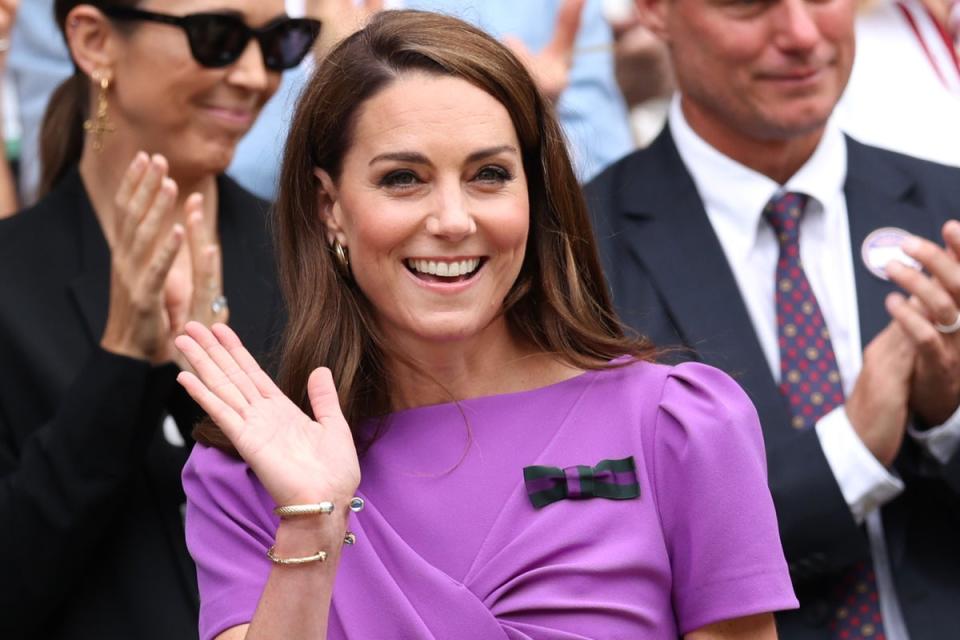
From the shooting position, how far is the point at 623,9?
5.64m

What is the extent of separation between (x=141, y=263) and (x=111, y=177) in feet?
1.65

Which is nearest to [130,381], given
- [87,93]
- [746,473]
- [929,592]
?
[87,93]

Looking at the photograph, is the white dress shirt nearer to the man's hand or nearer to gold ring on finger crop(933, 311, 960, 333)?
the man's hand

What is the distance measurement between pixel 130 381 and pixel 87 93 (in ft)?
3.14

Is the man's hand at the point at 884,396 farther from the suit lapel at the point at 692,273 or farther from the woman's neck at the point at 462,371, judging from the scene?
the woman's neck at the point at 462,371

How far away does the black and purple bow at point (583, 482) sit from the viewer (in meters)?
3.10

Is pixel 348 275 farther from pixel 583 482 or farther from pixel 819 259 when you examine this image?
pixel 819 259

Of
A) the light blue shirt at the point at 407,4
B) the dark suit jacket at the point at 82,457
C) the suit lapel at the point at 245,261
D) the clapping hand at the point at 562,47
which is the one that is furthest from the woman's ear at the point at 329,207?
the light blue shirt at the point at 407,4

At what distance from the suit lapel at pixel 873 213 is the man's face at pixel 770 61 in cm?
17

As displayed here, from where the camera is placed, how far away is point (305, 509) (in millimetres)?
2826

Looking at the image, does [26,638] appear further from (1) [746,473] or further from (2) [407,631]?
(1) [746,473]

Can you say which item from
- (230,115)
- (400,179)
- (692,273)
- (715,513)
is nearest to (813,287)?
(692,273)

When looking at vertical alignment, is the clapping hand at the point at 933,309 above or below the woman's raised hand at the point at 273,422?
below

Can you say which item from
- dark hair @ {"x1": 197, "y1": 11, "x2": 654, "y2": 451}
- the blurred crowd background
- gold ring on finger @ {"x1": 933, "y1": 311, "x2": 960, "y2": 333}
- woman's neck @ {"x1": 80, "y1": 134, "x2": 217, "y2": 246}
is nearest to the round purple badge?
gold ring on finger @ {"x1": 933, "y1": 311, "x2": 960, "y2": 333}
